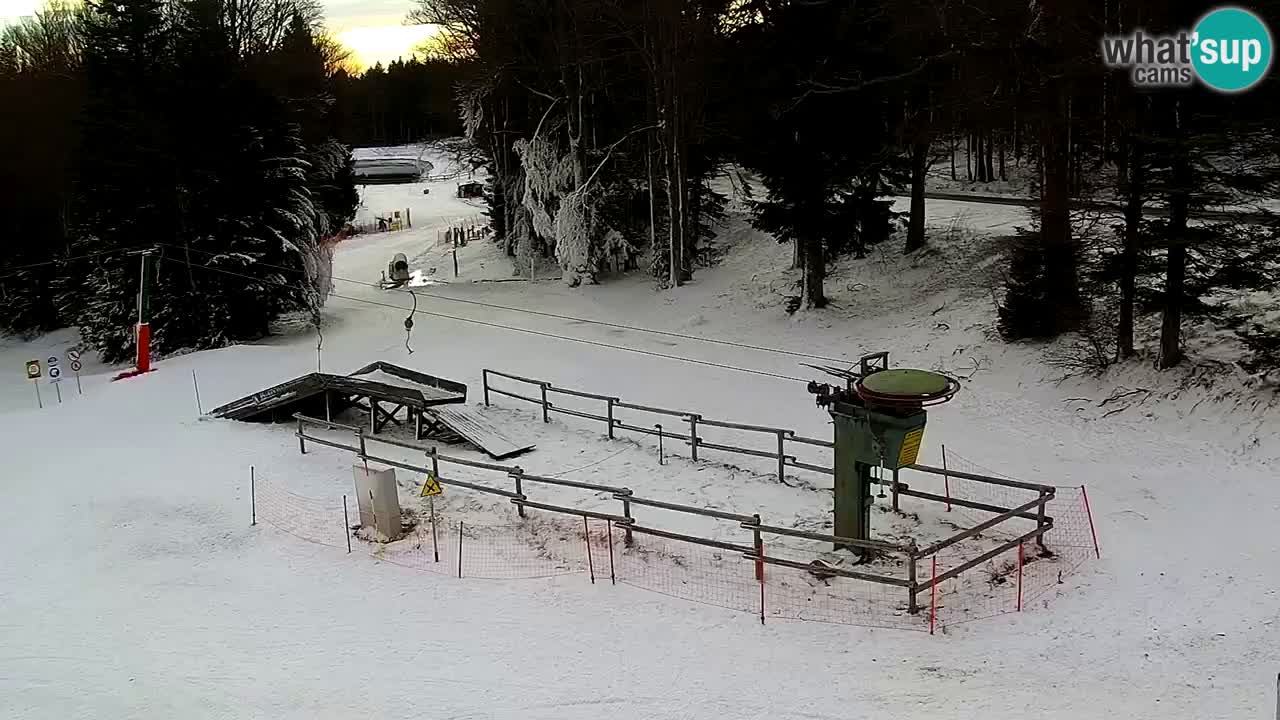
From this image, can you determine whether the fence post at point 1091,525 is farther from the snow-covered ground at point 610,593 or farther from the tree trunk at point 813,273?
the tree trunk at point 813,273

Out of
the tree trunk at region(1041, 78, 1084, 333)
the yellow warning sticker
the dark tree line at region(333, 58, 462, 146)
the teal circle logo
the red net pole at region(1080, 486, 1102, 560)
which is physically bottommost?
Result: the red net pole at region(1080, 486, 1102, 560)

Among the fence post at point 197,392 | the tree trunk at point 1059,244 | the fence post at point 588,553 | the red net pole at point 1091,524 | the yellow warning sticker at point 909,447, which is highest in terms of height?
the tree trunk at point 1059,244

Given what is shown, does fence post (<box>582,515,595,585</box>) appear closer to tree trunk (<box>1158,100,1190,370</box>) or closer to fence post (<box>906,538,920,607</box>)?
fence post (<box>906,538,920,607</box>)

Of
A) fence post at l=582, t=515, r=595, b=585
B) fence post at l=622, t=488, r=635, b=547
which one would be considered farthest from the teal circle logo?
fence post at l=582, t=515, r=595, b=585

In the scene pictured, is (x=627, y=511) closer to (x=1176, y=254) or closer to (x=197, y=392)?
(x=1176, y=254)

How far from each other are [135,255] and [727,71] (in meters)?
18.5

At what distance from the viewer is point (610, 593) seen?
456 inches

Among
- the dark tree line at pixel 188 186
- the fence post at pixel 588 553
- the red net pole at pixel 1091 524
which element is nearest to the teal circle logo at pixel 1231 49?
the red net pole at pixel 1091 524

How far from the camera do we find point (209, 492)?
15367 millimetres

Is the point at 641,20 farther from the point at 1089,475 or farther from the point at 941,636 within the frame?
the point at 941,636

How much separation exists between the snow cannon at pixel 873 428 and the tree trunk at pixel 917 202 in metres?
16.9

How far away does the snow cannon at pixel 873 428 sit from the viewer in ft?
37.4

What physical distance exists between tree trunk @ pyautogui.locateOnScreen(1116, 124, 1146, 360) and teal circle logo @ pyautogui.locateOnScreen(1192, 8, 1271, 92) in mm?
1521

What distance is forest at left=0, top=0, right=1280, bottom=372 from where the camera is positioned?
57.4ft
